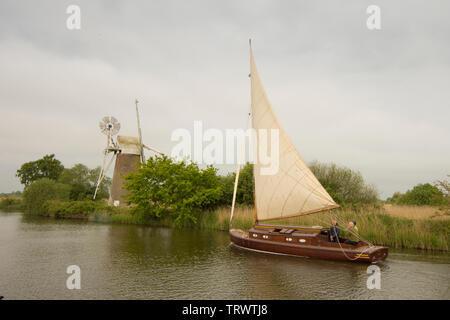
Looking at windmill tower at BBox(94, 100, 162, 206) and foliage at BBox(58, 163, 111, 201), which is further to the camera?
foliage at BBox(58, 163, 111, 201)

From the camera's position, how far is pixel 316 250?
15.8 metres

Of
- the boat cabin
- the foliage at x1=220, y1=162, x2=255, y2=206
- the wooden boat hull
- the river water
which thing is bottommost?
the river water

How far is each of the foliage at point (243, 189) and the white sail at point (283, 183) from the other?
13.9m

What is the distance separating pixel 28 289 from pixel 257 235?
1180 centimetres

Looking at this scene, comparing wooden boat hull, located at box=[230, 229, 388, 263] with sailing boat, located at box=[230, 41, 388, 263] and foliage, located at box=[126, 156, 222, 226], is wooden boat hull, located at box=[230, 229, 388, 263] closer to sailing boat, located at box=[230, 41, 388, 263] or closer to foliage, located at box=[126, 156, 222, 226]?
sailing boat, located at box=[230, 41, 388, 263]

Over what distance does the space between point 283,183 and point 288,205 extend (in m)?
1.30

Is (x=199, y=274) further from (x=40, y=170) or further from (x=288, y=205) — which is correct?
(x=40, y=170)

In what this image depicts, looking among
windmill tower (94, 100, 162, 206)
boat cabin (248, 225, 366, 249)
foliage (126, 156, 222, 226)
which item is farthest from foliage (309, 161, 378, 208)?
windmill tower (94, 100, 162, 206)

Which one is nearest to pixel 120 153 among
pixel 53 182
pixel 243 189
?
pixel 53 182

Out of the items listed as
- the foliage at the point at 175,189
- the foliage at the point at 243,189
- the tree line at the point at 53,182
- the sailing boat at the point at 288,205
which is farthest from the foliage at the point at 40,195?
the sailing boat at the point at 288,205

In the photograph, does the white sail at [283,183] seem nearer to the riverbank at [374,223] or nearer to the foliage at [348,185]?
the riverbank at [374,223]

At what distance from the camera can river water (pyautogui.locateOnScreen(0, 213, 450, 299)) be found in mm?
10766

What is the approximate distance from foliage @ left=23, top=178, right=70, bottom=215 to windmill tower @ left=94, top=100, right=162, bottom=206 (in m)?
6.97

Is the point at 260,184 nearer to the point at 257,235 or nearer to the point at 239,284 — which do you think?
the point at 257,235
